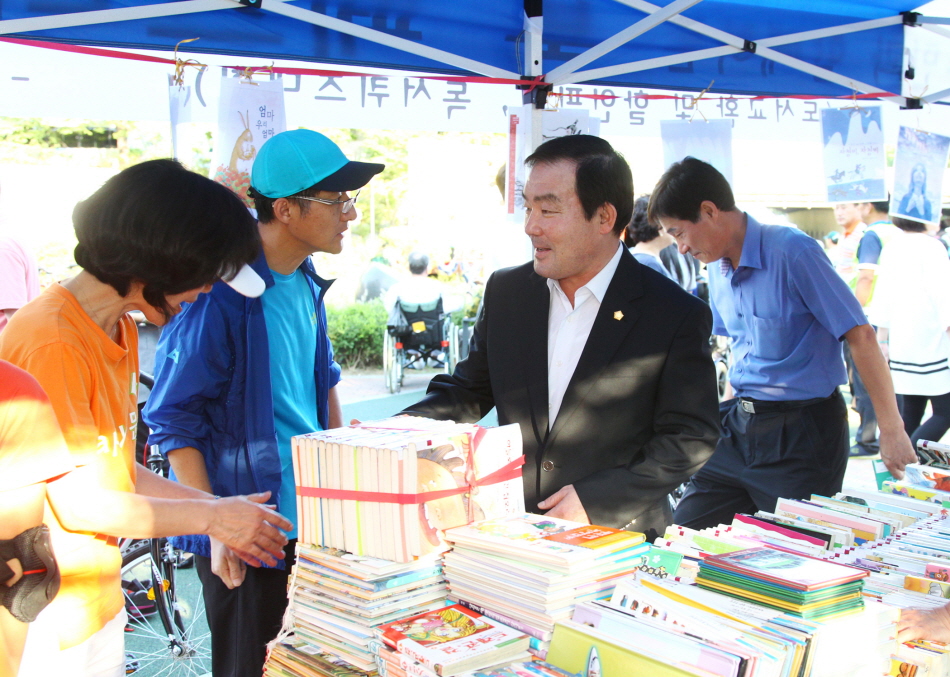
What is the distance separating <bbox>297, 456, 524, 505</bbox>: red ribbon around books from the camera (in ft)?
4.93

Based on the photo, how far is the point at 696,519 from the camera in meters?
3.53

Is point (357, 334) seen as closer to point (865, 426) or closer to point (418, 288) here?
point (418, 288)

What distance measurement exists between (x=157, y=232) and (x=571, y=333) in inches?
46.1

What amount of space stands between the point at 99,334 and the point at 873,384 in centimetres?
284

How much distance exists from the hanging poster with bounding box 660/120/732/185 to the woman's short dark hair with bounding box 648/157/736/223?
0.60 meters

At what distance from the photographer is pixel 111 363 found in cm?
170

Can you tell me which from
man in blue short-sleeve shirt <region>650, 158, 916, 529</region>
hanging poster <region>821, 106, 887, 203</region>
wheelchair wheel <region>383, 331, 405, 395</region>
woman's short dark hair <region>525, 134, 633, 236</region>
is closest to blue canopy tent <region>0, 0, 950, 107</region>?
hanging poster <region>821, 106, 887, 203</region>

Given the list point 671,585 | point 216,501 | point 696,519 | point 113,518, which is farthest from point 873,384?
point 113,518

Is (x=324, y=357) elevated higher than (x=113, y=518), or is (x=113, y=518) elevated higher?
(x=324, y=357)

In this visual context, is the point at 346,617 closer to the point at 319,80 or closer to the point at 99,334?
the point at 99,334

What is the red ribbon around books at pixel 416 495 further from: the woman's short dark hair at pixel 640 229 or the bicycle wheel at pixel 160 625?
the woman's short dark hair at pixel 640 229

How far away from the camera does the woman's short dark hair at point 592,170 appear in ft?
7.29

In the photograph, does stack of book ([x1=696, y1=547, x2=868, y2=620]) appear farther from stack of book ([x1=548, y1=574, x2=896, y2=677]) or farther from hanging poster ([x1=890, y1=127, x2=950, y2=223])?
hanging poster ([x1=890, y1=127, x2=950, y2=223])

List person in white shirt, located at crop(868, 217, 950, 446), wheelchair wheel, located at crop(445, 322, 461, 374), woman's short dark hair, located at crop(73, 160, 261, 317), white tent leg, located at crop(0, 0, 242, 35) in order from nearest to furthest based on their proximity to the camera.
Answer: woman's short dark hair, located at crop(73, 160, 261, 317) < white tent leg, located at crop(0, 0, 242, 35) < person in white shirt, located at crop(868, 217, 950, 446) < wheelchair wheel, located at crop(445, 322, 461, 374)
